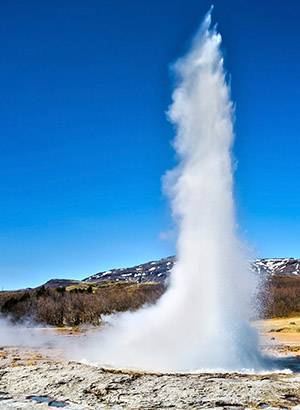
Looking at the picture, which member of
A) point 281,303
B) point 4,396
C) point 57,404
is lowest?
point 281,303

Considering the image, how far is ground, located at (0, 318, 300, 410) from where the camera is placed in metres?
10.4

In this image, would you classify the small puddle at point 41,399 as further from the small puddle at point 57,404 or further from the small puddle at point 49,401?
the small puddle at point 57,404

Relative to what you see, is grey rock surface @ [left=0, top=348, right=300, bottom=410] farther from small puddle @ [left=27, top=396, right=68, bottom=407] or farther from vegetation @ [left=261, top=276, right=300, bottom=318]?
vegetation @ [left=261, top=276, right=300, bottom=318]

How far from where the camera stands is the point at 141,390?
459 inches

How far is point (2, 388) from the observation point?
41.0 ft

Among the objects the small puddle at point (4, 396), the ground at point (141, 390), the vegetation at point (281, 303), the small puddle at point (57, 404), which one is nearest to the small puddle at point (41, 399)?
the ground at point (141, 390)

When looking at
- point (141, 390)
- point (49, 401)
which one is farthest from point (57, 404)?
point (141, 390)

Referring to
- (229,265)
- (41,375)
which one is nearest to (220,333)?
(229,265)

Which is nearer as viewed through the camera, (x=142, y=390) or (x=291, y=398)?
(x=291, y=398)

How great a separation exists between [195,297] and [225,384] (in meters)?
6.91

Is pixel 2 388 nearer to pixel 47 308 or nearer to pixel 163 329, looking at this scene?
A: pixel 163 329

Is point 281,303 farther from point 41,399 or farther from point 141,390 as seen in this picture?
point 41,399

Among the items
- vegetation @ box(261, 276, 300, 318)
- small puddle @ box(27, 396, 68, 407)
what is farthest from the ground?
vegetation @ box(261, 276, 300, 318)

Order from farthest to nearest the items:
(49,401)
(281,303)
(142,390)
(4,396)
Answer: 1. (281,303)
2. (142,390)
3. (4,396)
4. (49,401)
